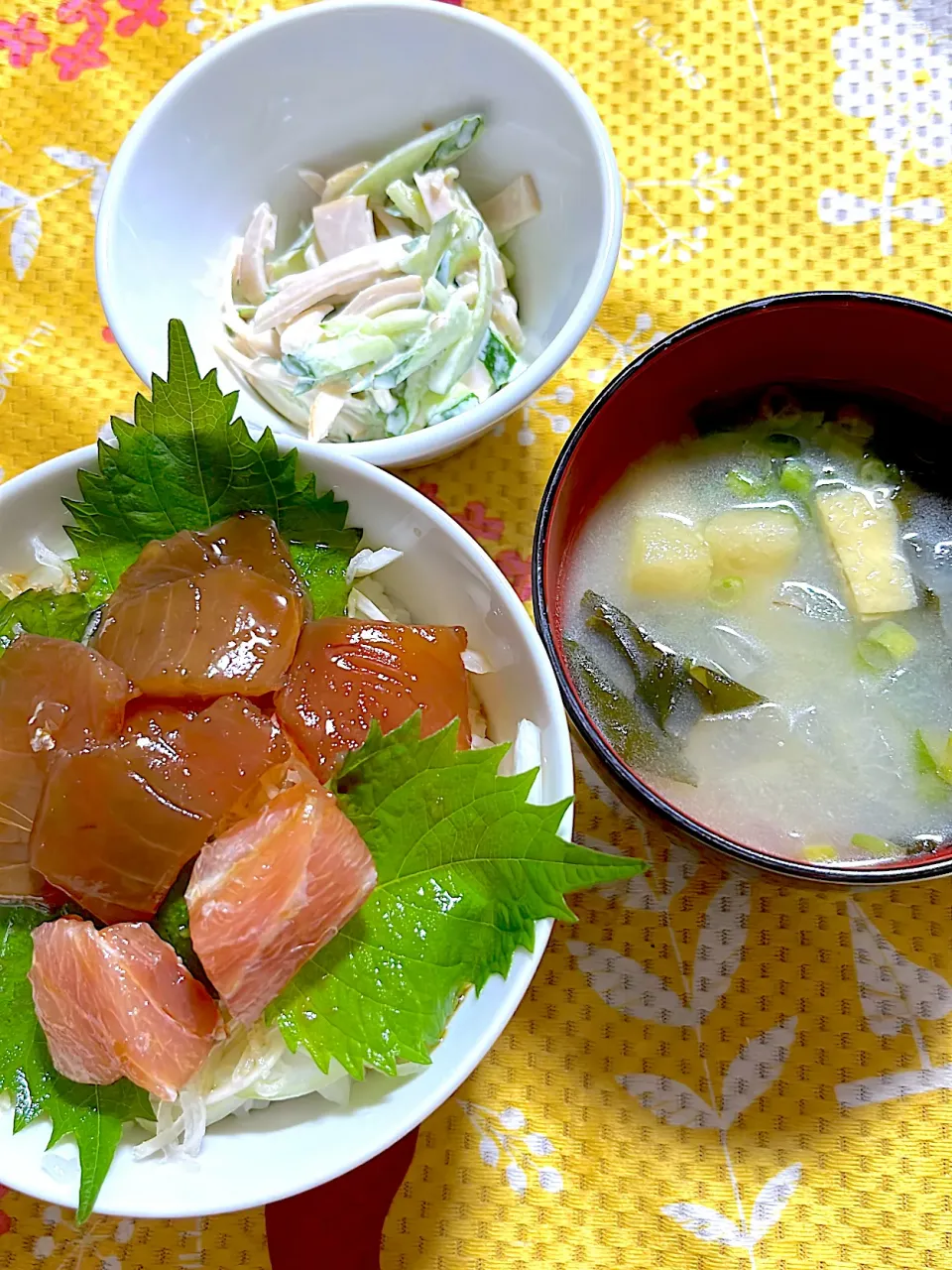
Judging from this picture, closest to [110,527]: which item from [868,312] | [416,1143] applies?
[416,1143]

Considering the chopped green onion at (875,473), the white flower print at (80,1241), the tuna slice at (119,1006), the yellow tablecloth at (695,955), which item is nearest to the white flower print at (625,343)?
the yellow tablecloth at (695,955)

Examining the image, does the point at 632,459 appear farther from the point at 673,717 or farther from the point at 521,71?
the point at 521,71

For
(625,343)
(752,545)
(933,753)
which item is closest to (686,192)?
(625,343)

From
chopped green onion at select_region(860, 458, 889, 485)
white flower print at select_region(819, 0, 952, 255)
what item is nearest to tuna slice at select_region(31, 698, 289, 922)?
chopped green onion at select_region(860, 458, 889, 485)

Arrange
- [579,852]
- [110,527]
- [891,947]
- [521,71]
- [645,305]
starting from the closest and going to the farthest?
[579,852] → [110,527] → [891,947] → [521,71] → [645,305]

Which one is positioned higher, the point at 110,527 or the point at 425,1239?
the point at 110,527

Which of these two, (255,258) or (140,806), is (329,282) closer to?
(255,258)

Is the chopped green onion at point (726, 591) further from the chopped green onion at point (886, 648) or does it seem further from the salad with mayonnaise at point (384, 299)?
the salad with mayonnaise at point (384, 299)
